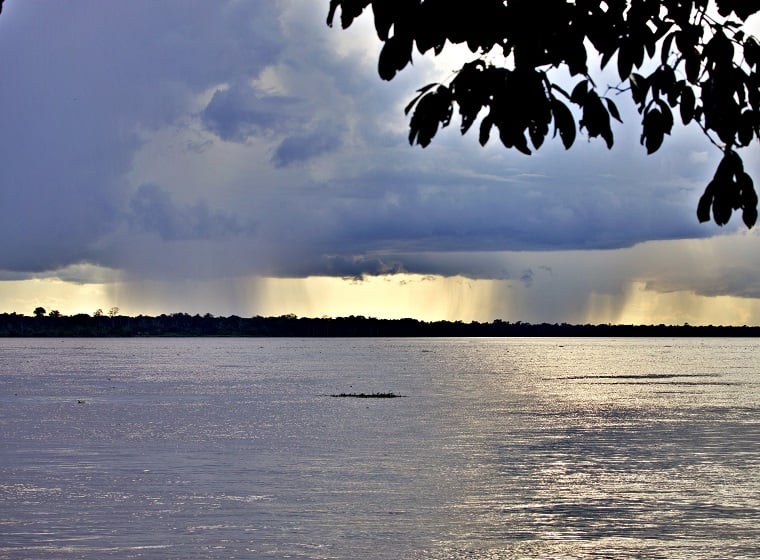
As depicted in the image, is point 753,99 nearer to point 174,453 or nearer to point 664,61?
point 664,61

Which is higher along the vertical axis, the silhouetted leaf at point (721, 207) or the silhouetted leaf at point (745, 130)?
the silhouetted leaf at point (745, 130)

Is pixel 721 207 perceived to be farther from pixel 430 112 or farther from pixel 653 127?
pixel 430 112

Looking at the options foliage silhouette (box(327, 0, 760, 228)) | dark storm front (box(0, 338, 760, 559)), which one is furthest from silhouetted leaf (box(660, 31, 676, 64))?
dark storm front (box(0, 338, 760, 559))

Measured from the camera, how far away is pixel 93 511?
24.3 meters

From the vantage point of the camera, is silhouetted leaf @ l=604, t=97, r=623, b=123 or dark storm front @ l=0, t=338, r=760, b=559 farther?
dark storm front @ l=0, t=338, r=760, b=559

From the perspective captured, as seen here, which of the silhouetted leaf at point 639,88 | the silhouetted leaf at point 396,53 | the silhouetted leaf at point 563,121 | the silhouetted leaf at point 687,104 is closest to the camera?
the silhouetted leaf at point 396,53

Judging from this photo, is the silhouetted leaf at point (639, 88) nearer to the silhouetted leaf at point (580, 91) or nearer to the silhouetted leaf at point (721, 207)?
the silhouetted leaf at point (580, 91)

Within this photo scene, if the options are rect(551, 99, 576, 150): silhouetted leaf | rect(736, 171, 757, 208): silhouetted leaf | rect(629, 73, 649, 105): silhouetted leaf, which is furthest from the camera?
rect(629, 73, 649, 105): silhouetted leaf

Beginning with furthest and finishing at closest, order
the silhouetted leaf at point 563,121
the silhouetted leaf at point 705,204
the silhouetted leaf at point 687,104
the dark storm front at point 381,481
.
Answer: the dark storm front at point 381,481
the silhouetted leaf at point 687,104
the silhouetted leaf at point 705,204
the silhouetted leaf at point 563,121

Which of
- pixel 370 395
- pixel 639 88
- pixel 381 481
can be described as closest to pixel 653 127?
pixel 639 88

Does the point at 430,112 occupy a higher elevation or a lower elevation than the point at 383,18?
lower

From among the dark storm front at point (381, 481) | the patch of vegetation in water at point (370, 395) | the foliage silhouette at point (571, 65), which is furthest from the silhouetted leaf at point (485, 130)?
the patch of vegetation in water at point (370, 395)

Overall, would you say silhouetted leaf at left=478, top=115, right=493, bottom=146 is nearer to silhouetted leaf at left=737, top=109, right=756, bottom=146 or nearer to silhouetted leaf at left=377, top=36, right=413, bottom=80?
silhouetted leaf at left=377, top=36, right=413, bottom=80

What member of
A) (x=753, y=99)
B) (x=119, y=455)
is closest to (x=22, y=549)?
(x=119, y=455)
